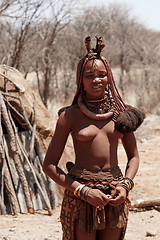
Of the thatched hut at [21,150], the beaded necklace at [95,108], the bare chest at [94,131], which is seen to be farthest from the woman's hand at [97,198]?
the thatched hut at [21,150]

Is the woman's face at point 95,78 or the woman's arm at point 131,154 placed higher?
the woman's face at point 95,78

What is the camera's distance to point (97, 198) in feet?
7.13

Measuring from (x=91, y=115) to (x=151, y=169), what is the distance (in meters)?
6.26

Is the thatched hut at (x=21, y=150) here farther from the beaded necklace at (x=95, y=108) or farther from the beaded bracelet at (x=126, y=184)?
the beaded bracelet at (x=126, y=184)

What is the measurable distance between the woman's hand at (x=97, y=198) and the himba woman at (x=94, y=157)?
29mm

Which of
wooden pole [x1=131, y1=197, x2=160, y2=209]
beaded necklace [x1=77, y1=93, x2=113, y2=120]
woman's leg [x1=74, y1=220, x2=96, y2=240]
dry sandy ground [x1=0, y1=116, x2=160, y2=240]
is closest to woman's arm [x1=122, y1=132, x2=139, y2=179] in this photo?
beaded necklace [x1=77, y1=93, x2=113, y2=120]

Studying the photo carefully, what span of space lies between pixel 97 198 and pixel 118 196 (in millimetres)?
134

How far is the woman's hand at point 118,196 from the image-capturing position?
2205 millimetres

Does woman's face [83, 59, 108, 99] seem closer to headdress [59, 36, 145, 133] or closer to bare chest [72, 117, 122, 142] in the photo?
headdress [59, 36, 145, 133]

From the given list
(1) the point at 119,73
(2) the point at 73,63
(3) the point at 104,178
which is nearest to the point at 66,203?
(3) the point at 104,178

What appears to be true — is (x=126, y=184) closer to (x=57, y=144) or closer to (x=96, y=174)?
(x=96, y=174)

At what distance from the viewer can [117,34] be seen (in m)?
19.8

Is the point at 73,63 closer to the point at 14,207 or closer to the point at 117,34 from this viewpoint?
the point at 117,34

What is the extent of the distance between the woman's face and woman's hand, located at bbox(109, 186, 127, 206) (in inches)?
24.9
